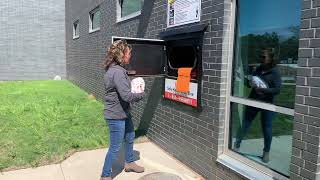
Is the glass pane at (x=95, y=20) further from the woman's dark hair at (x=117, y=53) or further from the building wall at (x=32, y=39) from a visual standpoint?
the building wall at (x=32, y=39)

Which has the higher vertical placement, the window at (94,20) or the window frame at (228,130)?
the window at (94,20)

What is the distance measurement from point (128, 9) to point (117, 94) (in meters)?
4.45

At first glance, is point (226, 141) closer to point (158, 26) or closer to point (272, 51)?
point (272, 51)

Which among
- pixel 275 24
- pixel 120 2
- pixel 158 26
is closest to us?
pixel 275 24

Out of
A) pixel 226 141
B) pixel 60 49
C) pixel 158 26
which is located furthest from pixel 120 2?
pixel 60 49

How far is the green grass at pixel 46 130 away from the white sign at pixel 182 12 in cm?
249

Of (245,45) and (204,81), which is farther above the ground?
(245,45)

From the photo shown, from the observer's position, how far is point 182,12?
5109 mm

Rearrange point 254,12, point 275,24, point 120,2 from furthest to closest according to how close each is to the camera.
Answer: point 120,2
point 254,12
point 275,24

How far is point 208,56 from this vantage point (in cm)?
454

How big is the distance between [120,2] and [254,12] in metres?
5.50

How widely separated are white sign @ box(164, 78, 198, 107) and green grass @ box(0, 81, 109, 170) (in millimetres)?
1561

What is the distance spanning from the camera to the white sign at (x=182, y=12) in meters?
4.76

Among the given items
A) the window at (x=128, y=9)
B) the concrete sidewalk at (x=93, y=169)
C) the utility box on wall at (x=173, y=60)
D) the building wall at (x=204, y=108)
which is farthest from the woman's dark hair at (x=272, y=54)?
the window at (x=128, y=9)
